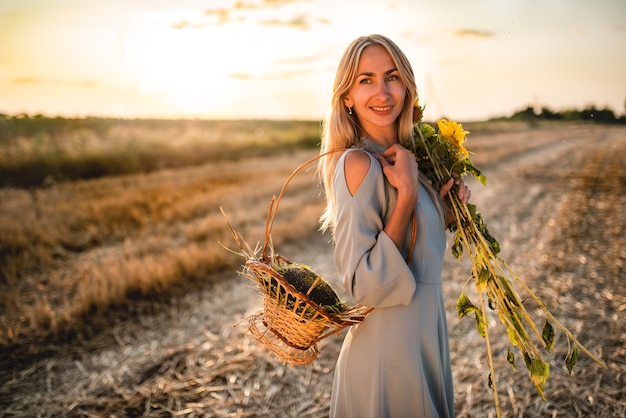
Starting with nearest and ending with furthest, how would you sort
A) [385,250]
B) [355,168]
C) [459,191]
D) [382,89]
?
[385,250]
[355,168]
[382,89]
[459,191]

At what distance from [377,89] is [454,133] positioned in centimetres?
47

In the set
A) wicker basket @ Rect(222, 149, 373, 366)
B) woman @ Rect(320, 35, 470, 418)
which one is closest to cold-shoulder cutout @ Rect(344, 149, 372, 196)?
woman @ Rect(320, 35, 470, 418)

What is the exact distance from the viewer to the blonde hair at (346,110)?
2.04 meters

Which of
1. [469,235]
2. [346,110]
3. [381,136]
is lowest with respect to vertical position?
[469,235]

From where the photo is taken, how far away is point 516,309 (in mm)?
2080

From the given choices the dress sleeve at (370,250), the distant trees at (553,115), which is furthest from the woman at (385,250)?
the distant trees at (553,115)

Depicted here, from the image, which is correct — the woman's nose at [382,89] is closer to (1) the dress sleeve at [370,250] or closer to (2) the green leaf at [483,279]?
(1) the dress sleeve at [370,250]

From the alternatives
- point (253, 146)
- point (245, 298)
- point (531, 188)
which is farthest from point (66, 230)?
point (253, 146)

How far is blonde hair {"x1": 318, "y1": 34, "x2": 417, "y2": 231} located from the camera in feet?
6.69

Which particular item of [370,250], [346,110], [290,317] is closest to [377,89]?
[346,110]

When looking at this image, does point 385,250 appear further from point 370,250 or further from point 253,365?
point 253,365

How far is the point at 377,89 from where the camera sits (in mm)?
2033

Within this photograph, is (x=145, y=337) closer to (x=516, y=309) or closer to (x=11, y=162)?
(x=516, y=309)

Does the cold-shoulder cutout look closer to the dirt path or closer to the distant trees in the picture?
the dirt path
